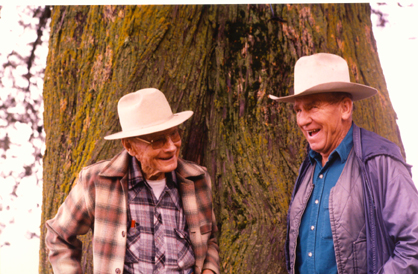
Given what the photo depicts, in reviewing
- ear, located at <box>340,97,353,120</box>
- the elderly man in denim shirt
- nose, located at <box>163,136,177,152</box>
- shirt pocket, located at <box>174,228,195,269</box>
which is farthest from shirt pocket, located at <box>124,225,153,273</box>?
ear, located at <box>340,97,353,120</box>

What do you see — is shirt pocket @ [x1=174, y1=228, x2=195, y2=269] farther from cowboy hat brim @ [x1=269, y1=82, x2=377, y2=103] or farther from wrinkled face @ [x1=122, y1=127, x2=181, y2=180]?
cowboy hat brim @ [x1=269, y1=82, x2=377, y2=103]

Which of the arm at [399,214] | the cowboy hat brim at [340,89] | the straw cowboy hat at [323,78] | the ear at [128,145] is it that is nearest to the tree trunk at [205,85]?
the ear at [128,145]

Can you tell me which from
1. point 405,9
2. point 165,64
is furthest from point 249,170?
point 405,9

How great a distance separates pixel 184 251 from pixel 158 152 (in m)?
0.61

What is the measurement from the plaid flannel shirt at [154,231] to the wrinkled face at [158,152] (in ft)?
0.34

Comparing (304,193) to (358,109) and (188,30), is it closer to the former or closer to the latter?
(358,109)

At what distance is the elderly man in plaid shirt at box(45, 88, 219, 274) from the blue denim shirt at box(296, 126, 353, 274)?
58cm

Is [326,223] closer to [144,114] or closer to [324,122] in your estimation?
[324,122]

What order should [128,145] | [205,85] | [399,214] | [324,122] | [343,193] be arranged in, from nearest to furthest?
[399,214] → [343,193] → [324,122] → [128,145] → [205,85]

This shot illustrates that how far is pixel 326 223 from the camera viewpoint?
2064mm

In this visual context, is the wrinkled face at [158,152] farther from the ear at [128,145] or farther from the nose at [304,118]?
the nose at [304,118]

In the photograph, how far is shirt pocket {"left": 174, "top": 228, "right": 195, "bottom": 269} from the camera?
226 centimetres

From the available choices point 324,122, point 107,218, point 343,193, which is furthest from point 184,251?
point 324,122

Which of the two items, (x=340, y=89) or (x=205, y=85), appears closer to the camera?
(x=340, y=89)
